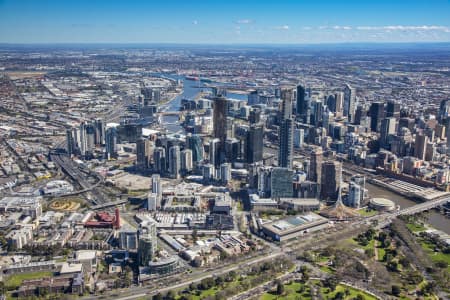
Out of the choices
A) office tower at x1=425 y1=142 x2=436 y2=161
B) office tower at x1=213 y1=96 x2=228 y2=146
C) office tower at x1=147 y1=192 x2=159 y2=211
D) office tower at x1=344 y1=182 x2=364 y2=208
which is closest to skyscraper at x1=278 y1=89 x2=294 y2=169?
office tower at x1=344 y1=182 x2=364 y2=208

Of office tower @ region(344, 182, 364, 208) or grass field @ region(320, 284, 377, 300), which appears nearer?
grass field @ region(320, 284, 377, 300)

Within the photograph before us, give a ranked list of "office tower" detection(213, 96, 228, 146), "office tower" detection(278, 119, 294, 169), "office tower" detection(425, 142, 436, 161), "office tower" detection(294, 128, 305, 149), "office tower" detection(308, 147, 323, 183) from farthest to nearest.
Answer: "office tower" detection(294, 128, 305, 149) → "office tower" detection(213, 96, 228, 146) → "office tower" detection(425, 142, 436, 161) → "office tower" detection(278, 119, 294, 169) → "office tower" detection(308, 147, 323, 183)

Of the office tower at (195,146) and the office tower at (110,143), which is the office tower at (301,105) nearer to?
the office tower at (195,146)

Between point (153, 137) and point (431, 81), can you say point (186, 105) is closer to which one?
point (153, 137)

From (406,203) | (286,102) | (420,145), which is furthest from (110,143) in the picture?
(420,145)

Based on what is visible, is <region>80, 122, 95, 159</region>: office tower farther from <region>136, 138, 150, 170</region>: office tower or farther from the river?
the river

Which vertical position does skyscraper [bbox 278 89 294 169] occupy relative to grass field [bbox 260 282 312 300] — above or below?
above

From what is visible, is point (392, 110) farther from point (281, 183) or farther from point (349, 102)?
point (281, 183)
